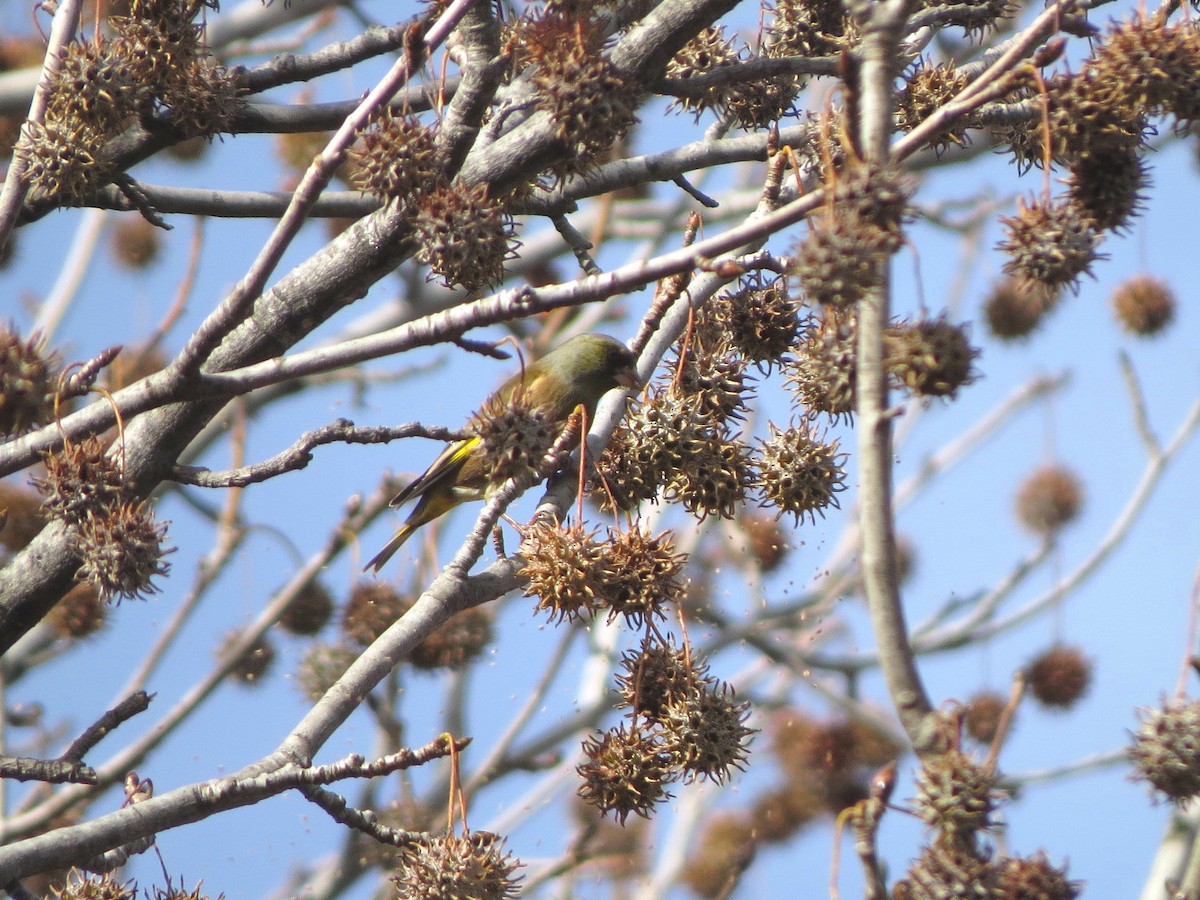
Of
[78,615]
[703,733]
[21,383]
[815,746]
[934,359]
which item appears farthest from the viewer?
[815,746]

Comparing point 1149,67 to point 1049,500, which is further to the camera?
point 1049,500

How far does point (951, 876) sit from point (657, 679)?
140 centimetres

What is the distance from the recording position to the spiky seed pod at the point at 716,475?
12.9 feet

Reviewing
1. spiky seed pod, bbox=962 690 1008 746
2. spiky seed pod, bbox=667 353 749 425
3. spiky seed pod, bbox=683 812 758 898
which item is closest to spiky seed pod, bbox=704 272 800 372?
spiky seed pod, bbox=667 353 749 425

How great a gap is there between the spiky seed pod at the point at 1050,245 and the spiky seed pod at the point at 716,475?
126 centimetres

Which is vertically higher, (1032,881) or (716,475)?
(716,475)

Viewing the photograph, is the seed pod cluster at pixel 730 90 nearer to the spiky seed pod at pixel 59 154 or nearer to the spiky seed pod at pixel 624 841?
the spiky seed pod at pixel 59 154

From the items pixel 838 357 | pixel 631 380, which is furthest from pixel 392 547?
pixel 838 357

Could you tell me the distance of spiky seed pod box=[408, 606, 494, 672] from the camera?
7.15 m

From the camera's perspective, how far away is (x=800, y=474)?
3.97 metres

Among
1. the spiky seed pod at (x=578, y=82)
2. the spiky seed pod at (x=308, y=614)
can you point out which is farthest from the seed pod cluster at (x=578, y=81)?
the spiky seed pod at (x=308, y=614)

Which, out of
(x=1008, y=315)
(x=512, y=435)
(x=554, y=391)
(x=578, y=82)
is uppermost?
(x=1008, y=315)

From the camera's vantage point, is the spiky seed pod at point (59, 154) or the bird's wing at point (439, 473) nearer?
the spiky seed pod at point (59, 154)

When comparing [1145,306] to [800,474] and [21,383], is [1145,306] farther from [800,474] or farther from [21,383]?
[21,383]
